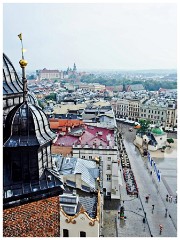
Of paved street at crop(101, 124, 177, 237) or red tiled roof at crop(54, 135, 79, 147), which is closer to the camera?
paved street at crop(101, 124, 177, 237)

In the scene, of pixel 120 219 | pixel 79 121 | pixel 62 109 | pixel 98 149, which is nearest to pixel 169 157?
pixel 79 121

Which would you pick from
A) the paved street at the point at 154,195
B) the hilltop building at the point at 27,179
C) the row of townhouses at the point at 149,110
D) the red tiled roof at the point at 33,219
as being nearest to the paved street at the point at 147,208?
the paved street at the point at 154,195

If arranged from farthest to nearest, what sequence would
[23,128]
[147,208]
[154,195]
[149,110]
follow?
[149,110] < [154,195] < [147,208] < [23,128]

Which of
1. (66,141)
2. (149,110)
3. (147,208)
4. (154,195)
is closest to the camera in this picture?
(147,208)

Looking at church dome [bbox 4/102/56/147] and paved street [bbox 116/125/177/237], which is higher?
church dome [bbox 4/102/56/147]

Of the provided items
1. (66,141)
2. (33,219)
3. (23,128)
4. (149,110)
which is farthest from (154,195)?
(149,110)

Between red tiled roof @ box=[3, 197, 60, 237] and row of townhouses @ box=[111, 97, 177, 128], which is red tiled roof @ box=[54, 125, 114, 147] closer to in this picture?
red tiled roof @ box=[3, 197, 60, 237]

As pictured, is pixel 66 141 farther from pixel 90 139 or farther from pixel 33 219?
pixel 33 219

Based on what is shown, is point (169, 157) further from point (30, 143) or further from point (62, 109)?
point (30, 143)

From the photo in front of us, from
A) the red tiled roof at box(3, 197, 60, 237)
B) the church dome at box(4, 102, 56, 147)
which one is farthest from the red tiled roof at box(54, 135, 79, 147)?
the church dome at box(4, 102, 56, 147)
